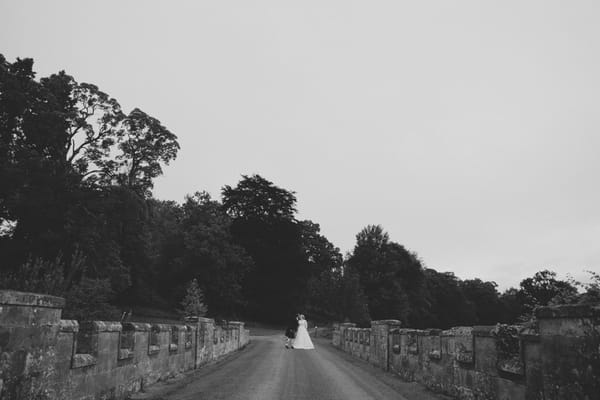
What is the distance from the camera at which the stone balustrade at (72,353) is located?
4.68m

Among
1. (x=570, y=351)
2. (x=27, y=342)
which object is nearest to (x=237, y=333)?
(x=27, y=342)

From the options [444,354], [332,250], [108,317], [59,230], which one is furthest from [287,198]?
[444,354]

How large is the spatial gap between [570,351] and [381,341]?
38.5 ft

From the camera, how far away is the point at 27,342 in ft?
16.0

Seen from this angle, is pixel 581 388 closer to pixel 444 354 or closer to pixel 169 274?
pixel 444 354

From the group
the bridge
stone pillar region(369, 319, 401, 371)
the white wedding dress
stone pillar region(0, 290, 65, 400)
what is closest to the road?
the bridge

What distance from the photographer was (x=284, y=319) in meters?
54.8

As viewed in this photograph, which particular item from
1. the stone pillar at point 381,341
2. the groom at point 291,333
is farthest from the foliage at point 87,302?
the groom at point 291,333

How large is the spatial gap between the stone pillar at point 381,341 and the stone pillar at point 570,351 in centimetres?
1018

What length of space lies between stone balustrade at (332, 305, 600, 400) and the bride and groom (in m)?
11.7

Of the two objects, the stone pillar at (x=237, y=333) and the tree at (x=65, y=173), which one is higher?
the tree at (x=65, y=173)

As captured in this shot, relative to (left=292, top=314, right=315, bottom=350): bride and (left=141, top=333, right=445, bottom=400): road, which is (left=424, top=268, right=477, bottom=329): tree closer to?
(left=292, top=314, right=315, bottom=350): bride

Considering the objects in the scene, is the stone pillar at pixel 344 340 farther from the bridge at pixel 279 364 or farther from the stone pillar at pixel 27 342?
the stone pillar at pixel 27 342

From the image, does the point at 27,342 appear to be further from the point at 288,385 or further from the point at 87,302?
the point at 87,302
